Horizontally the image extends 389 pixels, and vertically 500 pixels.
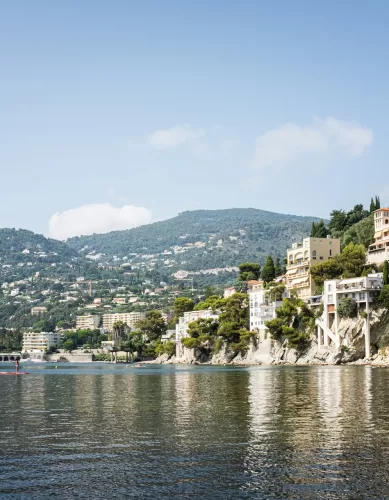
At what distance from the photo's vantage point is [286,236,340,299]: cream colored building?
399 feet

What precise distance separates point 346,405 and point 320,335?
65.8 metres

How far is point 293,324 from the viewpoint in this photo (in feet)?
373

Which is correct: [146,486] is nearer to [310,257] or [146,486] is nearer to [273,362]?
[273,362]

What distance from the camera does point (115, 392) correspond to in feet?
185

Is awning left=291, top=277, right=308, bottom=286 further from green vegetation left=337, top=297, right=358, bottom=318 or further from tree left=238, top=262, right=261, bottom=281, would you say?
tree left=238, top=262, right=261, bottom=281

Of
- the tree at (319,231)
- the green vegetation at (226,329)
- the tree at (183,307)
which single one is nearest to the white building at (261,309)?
the green vegetation at (226,329)

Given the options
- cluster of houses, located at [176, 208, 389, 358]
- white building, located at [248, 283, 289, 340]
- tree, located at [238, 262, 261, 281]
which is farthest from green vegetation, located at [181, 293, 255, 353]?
tree, located at [238, 262, 261, 281]

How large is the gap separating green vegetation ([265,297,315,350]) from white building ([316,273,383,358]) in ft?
11.4

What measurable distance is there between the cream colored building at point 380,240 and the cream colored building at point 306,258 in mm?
9980

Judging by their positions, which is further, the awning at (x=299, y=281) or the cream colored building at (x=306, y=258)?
the cream colored building at (x=306, y=258)

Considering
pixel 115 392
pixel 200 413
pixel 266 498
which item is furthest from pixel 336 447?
pixel 115 392

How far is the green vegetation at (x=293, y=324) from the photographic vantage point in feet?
358

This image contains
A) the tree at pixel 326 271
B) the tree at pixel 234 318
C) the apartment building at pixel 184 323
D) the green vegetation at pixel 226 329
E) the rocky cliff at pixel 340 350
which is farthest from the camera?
the apartment building at pixel 184 323

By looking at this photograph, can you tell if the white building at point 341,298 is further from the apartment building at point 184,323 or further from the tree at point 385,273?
the apartment building at point 184,323
